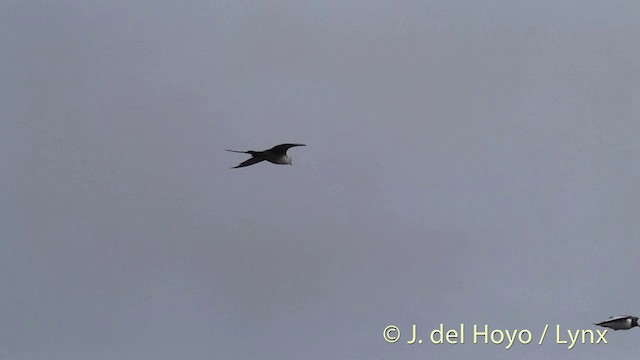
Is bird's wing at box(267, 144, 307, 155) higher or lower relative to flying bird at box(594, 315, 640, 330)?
higher

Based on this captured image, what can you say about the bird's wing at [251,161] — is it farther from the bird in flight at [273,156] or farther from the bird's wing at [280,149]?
the bird's wing at [280,149]

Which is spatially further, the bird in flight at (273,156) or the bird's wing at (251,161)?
the bird's wing at (251,161)

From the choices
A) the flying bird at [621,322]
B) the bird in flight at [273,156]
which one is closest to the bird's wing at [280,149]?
the bird in flight at [273,156]

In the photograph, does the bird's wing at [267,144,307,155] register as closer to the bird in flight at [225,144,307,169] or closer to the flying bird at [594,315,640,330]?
the bird in flight at [225,144,307,169]

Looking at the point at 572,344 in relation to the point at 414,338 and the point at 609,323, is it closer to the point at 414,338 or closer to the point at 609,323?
the point at 609,323

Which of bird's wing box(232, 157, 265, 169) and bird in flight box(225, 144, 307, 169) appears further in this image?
bird's wing box(232, 157, 265, 169)

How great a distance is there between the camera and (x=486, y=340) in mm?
53406

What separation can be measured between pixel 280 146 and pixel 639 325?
24.3m

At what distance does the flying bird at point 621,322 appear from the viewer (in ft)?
177

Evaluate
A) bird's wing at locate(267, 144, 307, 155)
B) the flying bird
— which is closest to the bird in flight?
bird's wing at locate(267, 144, 307, 155)

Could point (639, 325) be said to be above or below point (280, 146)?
below

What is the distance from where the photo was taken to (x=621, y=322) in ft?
179

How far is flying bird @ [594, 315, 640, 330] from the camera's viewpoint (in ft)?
177

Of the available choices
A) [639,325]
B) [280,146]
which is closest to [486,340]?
[639,325]
